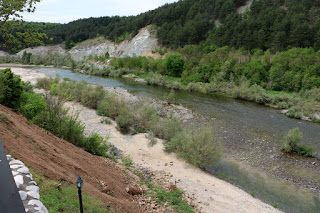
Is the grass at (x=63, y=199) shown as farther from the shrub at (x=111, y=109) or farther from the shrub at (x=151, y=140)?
the shrub at (x=111, y=109)

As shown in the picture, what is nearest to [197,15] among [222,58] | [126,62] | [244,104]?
[126,62]

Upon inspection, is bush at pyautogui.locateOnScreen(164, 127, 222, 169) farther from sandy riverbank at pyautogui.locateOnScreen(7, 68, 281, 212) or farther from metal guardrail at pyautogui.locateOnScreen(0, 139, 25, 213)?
metal guardrail at pyautogui.locateOnScreen(0, 139, 25, 213)

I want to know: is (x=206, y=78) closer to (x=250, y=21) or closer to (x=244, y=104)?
(x=244, y=104)

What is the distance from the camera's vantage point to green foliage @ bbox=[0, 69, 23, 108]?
47.5 feet

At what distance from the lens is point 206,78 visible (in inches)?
2004

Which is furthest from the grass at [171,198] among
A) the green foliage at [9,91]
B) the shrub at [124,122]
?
the green foliage at [9,91]

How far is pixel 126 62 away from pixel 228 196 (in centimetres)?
6544

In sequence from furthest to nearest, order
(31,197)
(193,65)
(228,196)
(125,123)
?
(193,65) < (125,123) < (228,196) < (31,197)

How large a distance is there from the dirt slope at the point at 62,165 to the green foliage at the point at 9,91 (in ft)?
18.8

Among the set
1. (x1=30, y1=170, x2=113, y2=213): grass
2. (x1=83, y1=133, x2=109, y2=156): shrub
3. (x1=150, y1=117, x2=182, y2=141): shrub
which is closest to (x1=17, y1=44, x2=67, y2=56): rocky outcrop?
(x1=150, y1=117, x2=182, y2=141): shrub

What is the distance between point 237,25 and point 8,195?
7258cm

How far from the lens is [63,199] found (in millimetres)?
6238

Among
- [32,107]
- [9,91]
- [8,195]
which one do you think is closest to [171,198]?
[8,195]

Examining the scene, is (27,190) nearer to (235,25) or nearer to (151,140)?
(151,140)
